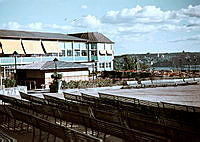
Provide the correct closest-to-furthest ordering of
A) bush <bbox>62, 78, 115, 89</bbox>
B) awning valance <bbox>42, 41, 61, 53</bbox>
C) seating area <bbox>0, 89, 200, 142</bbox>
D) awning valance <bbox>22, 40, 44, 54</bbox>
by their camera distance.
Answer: seating area <bbox>0, 89, 200, 142</bbox>
bush <bbox>62, 78, 115, 89</bbox>
awning valance <bbox>22, 40, 44, 54</bbox>
awning valance <bbox>42, 41, 61, 53</bbox>

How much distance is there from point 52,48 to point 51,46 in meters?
0.33

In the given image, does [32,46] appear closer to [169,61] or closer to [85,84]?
[85,84]

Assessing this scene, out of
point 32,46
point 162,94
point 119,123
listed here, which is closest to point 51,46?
point 32,46

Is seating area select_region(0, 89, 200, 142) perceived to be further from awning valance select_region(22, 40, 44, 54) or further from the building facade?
awning valance select_region(22, 40, 44, 54)

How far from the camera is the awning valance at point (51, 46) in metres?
47.2

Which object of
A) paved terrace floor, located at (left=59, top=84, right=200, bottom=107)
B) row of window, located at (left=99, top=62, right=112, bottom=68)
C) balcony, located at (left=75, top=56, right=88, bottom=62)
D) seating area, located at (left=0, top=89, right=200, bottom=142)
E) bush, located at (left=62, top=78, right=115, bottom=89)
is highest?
balcony, located at (left=75, top=56, right=88, bottom=62)

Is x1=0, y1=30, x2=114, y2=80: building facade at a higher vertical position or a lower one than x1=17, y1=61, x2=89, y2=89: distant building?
higher

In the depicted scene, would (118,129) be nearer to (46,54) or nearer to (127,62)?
(46,54)

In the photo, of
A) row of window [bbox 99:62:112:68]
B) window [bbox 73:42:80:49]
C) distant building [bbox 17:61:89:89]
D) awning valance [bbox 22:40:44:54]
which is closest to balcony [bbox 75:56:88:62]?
window [bbox 73:42:80:49]

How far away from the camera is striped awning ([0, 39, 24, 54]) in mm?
42562

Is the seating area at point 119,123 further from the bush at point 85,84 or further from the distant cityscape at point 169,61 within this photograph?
the distant cityscape at point 169,61

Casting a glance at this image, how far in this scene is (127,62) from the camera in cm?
6619

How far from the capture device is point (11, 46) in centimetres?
4338

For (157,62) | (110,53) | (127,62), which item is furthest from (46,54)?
(157,62)
